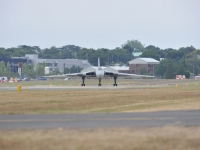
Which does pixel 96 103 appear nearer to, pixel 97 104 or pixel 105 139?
pixel 97 104

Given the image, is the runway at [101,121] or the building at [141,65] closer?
the runway at [101,121]

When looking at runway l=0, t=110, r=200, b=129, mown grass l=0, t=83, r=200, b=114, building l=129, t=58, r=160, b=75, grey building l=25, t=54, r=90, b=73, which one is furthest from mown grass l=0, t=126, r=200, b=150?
grey building l=25, t=54, r=90, b=73

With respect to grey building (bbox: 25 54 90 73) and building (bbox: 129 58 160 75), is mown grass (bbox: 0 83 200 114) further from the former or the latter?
grey building (bbox: 25 54 90 73)

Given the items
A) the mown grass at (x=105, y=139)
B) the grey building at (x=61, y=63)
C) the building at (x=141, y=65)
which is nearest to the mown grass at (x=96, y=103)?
the mown grass at (x=105, y=139)

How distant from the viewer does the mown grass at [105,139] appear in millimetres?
13820

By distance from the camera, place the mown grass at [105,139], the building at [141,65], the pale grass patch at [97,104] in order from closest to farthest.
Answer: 1. the mown grass at [105,139]
2. the pale grass patch at [97,104]
3. the building at [141,65]

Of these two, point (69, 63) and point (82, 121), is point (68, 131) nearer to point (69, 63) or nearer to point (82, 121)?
point (82, 121)

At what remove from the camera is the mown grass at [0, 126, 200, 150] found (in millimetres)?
13820

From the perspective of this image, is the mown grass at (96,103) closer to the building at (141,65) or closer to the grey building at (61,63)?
the building at (141,65)

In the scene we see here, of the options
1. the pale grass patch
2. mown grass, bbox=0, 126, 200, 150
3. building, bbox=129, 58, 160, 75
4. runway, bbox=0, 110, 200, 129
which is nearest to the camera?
mown grass, bbox=0, 126, 200, 150

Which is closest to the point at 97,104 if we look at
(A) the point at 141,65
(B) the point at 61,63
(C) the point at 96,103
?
(C) the point at 96,103

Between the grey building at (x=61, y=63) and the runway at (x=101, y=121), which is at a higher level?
the grey building at (x=61, y=63)

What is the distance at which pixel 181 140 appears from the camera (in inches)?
573

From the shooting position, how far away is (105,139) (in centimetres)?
1461
